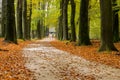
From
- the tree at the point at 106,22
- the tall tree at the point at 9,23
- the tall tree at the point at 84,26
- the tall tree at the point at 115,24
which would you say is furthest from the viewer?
the tall tree at the point at 115,24

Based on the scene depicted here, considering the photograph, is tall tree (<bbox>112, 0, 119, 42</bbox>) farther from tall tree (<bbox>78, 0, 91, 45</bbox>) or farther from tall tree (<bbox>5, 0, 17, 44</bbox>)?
tall tree (<bbox>5, 0, 17, 44</bbox>)

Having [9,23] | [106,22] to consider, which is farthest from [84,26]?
[106,22]

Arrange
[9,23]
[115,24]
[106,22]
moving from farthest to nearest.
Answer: [115,24] → [9,23] → [106,22]

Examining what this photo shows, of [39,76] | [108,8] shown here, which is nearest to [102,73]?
[39,76]

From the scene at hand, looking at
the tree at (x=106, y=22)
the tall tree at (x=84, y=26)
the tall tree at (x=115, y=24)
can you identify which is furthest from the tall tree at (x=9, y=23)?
the tall tree at (x=115, y=24)

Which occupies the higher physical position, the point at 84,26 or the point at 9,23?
the point at 9,23

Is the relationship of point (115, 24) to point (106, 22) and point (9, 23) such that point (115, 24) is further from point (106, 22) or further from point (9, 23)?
point (106, 22)

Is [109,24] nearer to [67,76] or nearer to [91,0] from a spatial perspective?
[67,76]

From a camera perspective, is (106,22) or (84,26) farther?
(84,26)

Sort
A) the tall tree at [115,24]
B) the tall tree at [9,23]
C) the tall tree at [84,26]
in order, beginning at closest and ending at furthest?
the tall tree at [84,26] < the tall tree at [9,23] < the tall tree at [115,24]

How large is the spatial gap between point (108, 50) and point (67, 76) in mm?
8643

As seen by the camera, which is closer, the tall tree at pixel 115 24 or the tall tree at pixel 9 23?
the tall tree at pixel 9 23

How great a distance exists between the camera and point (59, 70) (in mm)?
10789

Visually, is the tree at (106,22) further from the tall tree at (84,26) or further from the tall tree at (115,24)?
the tall tree at (115,24)
